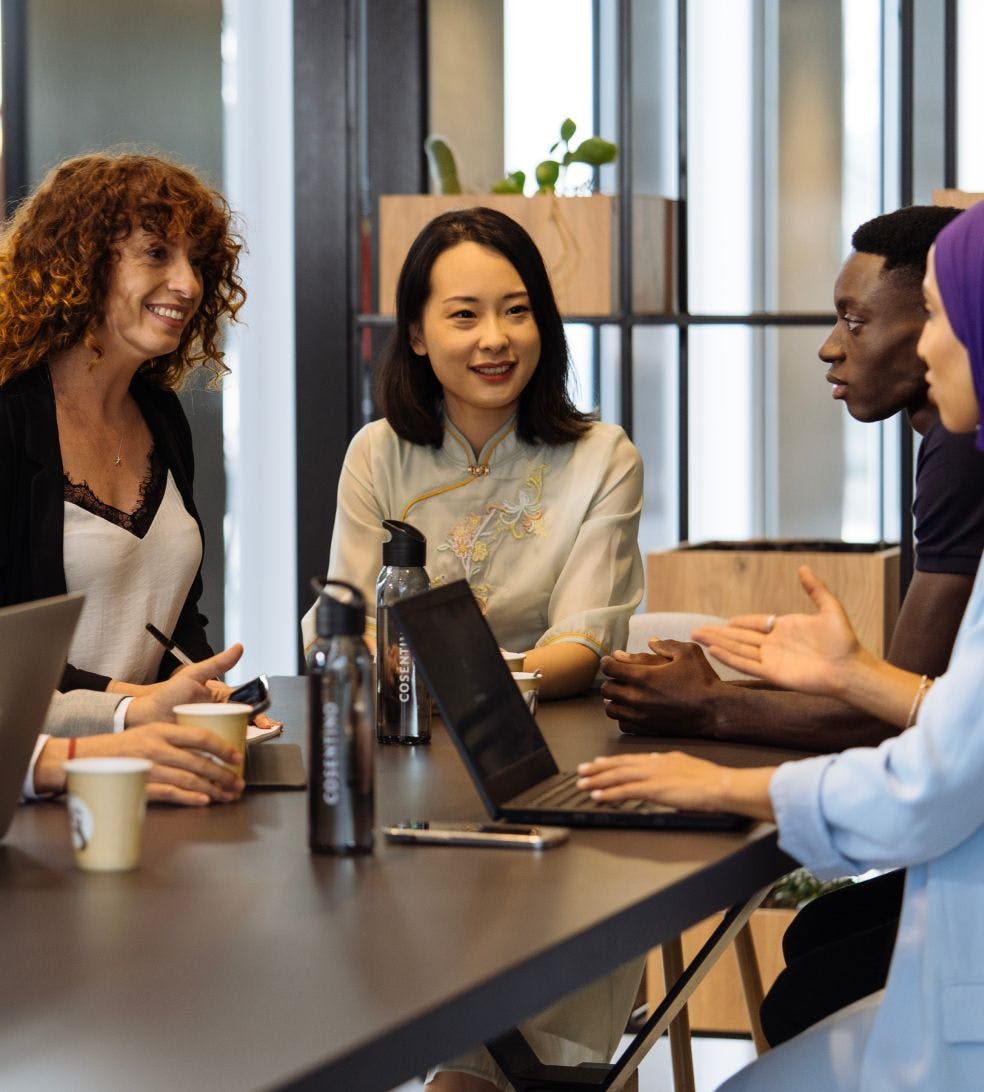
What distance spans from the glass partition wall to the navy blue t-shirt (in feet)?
7.46

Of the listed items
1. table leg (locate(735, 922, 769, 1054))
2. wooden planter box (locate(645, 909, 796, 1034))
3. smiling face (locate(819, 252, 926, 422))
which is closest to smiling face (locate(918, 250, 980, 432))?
smiling face (locate(819, 252, 926, 422))

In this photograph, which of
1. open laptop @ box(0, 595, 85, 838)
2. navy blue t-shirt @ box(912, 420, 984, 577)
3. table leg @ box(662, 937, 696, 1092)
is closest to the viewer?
open laptop @ box(0, 595, 85, 838)

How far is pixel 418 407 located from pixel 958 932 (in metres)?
1.49

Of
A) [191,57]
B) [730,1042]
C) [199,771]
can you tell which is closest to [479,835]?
[199,771]

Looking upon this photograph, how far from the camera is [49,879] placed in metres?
1.34

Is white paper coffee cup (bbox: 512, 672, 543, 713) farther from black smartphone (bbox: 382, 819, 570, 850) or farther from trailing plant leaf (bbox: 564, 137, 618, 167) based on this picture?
trailing plant leaf (bbox: 564, 137, 618, 167)

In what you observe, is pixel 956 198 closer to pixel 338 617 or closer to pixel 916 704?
pixel 916 704

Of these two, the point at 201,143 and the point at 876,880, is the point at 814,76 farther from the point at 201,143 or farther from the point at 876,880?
the point at 876,880

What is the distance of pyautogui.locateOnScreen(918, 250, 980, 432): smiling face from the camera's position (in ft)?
4.94

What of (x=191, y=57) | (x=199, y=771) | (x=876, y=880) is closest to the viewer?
(x=199, y=771)

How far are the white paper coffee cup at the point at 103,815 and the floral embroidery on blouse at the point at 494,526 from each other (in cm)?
123

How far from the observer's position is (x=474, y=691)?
1584 millimetres

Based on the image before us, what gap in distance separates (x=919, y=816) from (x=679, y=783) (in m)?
0.24

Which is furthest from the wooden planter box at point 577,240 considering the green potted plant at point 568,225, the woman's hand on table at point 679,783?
the woman's hand on table at point 679,783
